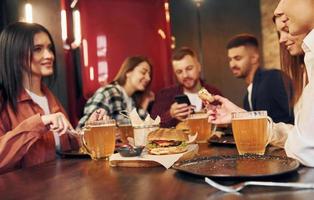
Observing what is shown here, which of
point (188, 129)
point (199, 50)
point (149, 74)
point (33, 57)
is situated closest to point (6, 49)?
point (33, 57)

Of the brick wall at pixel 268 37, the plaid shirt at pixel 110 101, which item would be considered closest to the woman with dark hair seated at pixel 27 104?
the plaid shirt at pixel 110 101

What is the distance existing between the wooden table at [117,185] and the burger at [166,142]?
13 centimetres

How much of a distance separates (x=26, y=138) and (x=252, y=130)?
0.87 metres

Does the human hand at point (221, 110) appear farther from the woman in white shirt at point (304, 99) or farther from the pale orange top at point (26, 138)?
the pale orange top at point (26, 138)

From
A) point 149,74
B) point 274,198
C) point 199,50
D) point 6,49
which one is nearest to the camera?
point 274,198

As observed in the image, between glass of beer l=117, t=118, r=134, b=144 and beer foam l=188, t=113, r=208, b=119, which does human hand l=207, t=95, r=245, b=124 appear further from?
glass of beer l=117, t=118, r=134, b=144

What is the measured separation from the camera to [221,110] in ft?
4.88

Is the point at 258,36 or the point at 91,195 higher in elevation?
the point at 258,36

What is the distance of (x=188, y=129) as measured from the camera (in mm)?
1623

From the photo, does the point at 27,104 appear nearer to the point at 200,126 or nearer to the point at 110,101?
the point at 200,126

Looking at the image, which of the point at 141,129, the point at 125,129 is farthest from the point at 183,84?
the point at 141,129

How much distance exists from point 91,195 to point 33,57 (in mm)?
1336

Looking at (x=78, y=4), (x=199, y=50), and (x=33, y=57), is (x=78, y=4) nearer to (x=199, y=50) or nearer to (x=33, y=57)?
(x=33, y=57)

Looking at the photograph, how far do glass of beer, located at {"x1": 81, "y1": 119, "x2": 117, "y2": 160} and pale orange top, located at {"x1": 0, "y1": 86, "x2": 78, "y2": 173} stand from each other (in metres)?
A: 0.26
